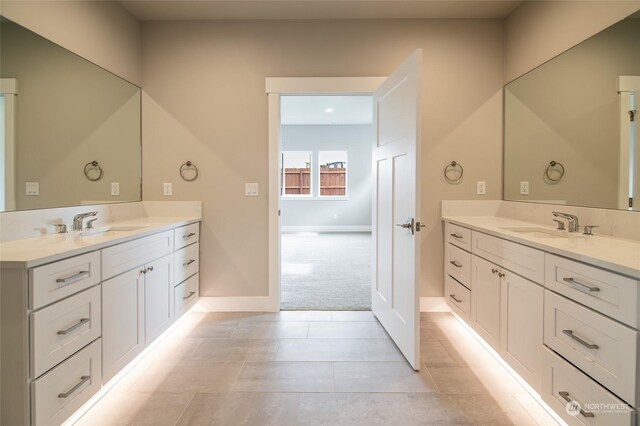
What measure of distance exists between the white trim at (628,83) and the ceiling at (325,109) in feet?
15.0

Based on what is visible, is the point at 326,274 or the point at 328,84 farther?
the point at 326,274

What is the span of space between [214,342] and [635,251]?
2.51m

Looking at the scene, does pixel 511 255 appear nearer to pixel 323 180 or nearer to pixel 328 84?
pixel 328 84

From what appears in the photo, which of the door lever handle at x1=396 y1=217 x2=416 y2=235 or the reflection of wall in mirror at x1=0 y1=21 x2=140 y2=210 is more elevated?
the reflection of wall in mirror at x1=0 y1=21 x2=140 y2=210

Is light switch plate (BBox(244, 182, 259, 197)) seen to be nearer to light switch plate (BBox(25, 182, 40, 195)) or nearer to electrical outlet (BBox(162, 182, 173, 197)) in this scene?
electrical outlet (BBox(162, 182, 173, 197))

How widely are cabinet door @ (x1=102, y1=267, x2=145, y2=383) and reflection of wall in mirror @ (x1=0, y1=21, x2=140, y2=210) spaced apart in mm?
671

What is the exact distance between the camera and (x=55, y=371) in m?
1.44

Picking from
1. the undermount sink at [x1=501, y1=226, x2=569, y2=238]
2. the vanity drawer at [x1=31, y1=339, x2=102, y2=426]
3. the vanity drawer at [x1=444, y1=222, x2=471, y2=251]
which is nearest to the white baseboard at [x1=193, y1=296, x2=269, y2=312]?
the vanity drawer at [x1=31, y1=339, x2=102, y2=426]

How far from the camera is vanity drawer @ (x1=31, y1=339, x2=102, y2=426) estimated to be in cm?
136

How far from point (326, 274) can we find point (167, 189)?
89.7 inches

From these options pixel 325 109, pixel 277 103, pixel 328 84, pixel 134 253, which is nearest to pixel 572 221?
pixel 328 84

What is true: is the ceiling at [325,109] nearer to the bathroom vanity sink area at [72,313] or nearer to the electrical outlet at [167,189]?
the electrical outlet at [167,189]

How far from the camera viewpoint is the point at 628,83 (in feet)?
6.08

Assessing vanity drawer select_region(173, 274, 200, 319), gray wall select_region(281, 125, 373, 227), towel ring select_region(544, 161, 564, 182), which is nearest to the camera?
towel ring select_region(544, 161, 564, 182)
